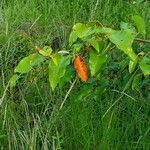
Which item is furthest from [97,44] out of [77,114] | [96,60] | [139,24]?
[77,114]

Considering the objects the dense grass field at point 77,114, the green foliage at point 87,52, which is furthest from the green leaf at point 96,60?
the dense grass field at point 77,114

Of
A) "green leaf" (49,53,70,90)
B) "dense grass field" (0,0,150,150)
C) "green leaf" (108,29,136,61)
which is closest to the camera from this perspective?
"green leaf" (108,29,136,61)

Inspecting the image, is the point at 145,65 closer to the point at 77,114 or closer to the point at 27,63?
the point at 27,63

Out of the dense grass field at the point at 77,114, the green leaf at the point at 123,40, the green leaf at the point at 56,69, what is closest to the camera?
the green leaf at the point at 123,40

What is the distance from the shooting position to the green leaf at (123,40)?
45.9 inches

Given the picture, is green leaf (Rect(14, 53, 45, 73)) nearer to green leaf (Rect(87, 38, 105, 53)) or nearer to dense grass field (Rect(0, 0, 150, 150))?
green leaf (Rect(87, 38, 105, 53))

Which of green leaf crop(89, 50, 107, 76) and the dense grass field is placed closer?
green leaf crop(89, 50, 107, 76)

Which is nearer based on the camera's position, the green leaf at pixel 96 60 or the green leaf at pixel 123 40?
the green leaf at pixel 123 40

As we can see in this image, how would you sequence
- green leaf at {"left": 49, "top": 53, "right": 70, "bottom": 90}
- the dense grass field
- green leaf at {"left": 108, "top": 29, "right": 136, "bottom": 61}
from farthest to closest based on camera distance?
the dense grass field, green leaf at {"left": 49, "top": 53, "right": 70, "bottom": 90}, green leaf at {"left": 108, "top": 29, "right": 136, "bottom": 61}

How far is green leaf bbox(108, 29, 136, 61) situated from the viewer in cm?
117

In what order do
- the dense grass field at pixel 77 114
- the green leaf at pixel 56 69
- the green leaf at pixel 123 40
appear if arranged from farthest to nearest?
the dense grass field at pixel 77 114, the green leaf at pixel 56 69, the green leaf at pixel 123 40

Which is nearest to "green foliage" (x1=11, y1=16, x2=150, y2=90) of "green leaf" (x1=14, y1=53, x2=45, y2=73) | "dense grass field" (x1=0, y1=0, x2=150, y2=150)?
"green leaf" (x1=14, y1=53, x2=45, y2=73)

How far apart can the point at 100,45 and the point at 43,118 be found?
0.81m

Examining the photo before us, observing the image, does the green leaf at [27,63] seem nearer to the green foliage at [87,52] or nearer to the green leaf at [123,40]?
the green foliage at [87,52]
